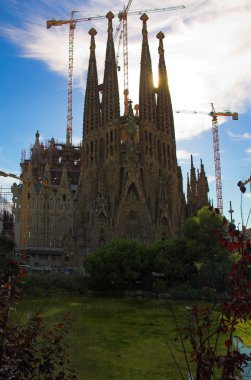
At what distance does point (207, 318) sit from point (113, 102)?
69.3 meters

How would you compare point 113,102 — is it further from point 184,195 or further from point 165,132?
point 184,195

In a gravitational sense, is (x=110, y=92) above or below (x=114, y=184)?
above

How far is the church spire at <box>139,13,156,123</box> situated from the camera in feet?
238

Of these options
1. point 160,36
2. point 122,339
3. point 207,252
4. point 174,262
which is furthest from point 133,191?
point 122,339

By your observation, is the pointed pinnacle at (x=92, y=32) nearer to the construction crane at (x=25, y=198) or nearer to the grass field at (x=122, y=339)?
the construction crane at (x=25, y=198)

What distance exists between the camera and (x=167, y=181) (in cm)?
7100

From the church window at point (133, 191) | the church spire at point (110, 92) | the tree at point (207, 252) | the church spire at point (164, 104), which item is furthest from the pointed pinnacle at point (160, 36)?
the tree at point (207, 252)

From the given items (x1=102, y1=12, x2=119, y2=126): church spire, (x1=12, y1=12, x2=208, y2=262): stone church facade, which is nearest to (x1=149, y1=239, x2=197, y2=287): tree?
(x1=12, y1=12, x2=208, y2=262): stone church facade

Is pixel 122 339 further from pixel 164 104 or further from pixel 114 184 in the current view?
pixel 164 104

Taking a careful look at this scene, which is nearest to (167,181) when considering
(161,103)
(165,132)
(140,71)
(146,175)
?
(146,175)

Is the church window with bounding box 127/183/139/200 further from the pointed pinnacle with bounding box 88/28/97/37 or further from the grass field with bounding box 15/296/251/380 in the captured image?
the pointed pinnacle with bounding box 88/28/97/37

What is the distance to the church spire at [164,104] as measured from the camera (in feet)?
244

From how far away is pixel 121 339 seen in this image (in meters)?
21.1

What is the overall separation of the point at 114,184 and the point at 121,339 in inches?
1912
